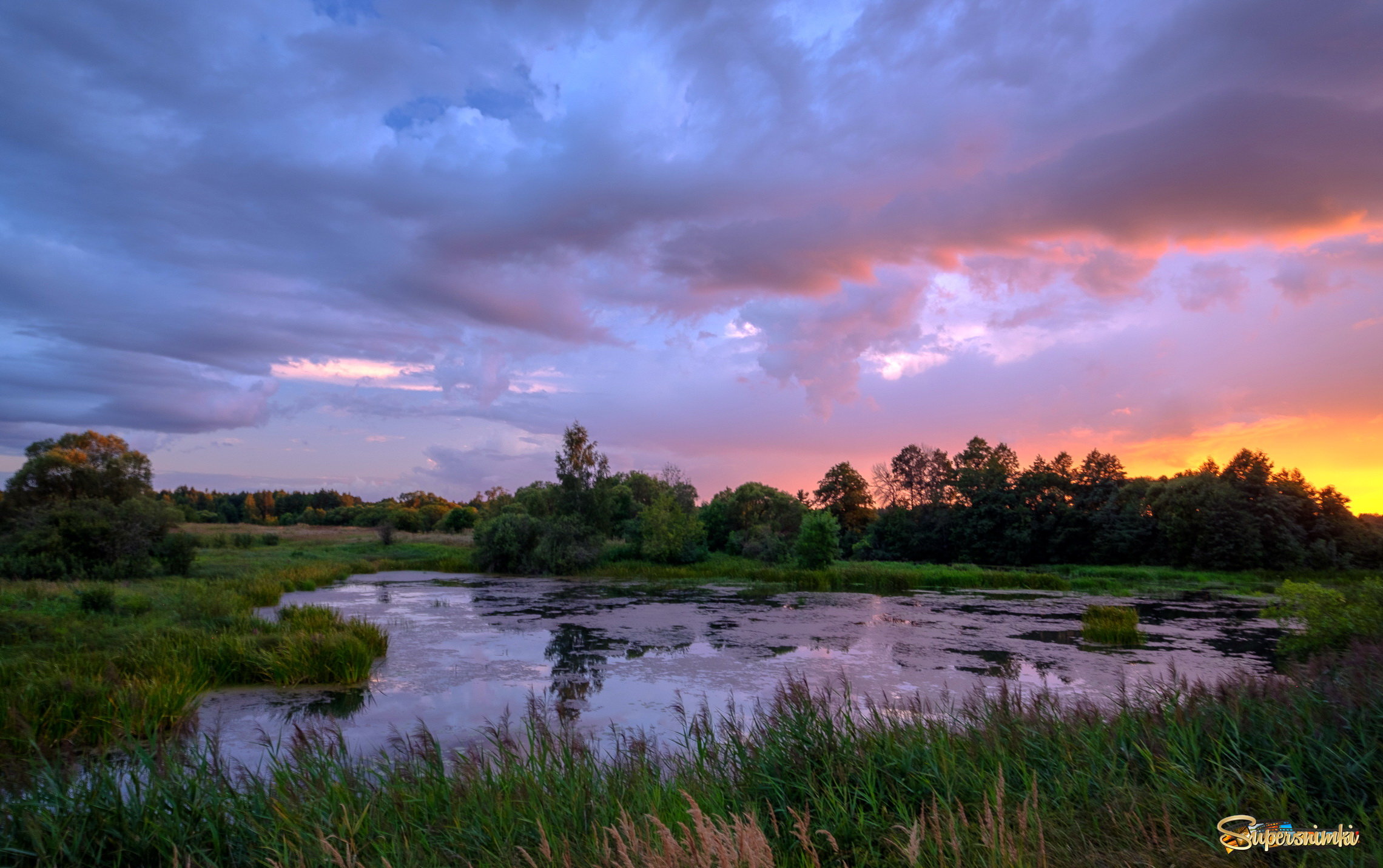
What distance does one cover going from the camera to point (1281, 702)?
5.27 metres

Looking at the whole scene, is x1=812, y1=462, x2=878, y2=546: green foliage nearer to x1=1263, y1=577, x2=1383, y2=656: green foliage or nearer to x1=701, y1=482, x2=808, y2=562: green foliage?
x1=701, y1=482, x2=808, y2=562: green foliage

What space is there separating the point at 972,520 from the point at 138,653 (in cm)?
4693

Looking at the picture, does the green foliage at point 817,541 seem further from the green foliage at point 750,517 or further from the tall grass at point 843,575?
the green foliage at point 750,517

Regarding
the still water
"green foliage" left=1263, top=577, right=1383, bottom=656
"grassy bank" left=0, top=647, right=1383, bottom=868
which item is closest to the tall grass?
the still water

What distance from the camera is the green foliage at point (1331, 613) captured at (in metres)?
9.17

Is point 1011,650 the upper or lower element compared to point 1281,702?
lower

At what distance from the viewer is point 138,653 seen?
947 cm

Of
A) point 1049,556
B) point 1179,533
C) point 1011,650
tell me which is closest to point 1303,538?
point 1179,533

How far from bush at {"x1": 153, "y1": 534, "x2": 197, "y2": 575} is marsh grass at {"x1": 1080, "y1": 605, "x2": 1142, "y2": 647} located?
92.8ft

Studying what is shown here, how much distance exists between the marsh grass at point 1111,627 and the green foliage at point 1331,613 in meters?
4.03

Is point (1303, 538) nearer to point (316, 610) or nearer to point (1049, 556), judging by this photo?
point (1049, 556)

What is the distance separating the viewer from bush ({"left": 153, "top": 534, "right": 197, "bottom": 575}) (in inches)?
919

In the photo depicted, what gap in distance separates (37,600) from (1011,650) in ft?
67.4

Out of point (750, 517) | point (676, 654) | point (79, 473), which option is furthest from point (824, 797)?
point (79, 473)
